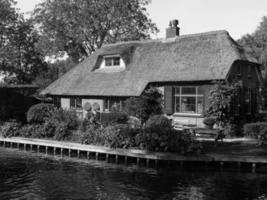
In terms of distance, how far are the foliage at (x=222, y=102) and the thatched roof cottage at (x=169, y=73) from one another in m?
0.55

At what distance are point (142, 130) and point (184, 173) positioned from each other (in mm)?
3565

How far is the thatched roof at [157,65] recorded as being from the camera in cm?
2273

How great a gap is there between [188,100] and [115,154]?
25.2ft

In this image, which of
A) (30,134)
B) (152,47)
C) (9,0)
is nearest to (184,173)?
(30,134)

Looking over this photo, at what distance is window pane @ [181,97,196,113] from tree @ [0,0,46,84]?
2525 centimetres

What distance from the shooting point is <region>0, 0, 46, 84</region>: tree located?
43.2m

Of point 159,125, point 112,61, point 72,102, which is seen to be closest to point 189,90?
point 159,125

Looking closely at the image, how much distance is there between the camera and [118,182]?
538 inches

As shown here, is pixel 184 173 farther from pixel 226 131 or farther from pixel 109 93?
pixel 109 93

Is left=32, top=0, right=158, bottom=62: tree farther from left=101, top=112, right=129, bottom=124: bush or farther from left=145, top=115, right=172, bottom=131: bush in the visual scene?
left=145, top=115, right=172, bottom=131: bush

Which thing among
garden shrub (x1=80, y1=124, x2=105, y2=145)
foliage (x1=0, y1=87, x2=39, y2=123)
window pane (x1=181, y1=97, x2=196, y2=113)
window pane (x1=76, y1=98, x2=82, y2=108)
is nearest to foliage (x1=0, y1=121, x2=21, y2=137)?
foliage (x1=0, y1=87, x2=39, y2=123)

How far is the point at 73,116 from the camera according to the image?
2162 cm

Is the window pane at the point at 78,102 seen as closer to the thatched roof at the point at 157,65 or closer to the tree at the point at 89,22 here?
the thatched roof at the point at 157,65

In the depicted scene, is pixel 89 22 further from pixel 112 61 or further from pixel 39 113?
pixel 39 113
